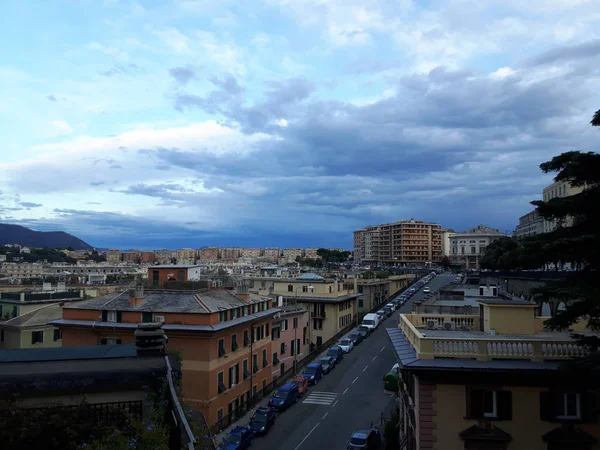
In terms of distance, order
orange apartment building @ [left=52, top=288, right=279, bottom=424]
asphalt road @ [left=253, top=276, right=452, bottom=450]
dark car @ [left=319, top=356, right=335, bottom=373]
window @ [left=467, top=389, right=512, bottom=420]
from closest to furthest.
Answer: window @ [left=467, top=389, right=512, bottom=420]
asphalt road @ [left=253, top=276, right=452, bottom=450]
orange apartment building @ [left=52, top=288, right=279, bottom=424]
dark car @ [left=319, top=356, right=335, bottom=373]

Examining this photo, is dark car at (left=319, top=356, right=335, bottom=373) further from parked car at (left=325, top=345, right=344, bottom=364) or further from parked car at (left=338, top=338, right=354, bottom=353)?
parked car at (left=338, top=338, right=354, bottom=353)

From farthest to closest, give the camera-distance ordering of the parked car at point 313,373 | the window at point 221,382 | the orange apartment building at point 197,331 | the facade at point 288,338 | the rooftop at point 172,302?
the facade at point 288,338, the parked car at point 313,373, the rooftop at point 172,302, the window at point 221,382, the orange apartment building at point 197,331

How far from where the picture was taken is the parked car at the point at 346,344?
161 feet

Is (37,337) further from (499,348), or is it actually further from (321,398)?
(499,348)

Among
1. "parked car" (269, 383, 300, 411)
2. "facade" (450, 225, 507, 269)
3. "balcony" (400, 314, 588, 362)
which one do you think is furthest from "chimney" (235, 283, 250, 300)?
"facade" (450, 225, 507, 269)

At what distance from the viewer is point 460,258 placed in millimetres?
192500

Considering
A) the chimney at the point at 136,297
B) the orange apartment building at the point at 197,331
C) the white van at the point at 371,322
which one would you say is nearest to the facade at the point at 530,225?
the white van at the point at 371,322

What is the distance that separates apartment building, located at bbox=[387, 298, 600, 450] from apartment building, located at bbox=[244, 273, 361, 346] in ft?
141

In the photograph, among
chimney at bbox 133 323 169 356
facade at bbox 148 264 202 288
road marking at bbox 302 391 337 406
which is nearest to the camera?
chimney at bbox 133 323 169 356

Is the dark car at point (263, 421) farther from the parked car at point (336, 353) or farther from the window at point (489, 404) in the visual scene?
the window at point (489, 404)

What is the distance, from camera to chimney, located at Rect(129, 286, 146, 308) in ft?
104

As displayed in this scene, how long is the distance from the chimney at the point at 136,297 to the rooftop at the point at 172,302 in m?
0.16

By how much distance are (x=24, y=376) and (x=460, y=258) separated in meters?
198

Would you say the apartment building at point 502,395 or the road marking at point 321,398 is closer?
the apartment building at point 502,395
